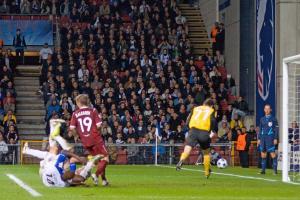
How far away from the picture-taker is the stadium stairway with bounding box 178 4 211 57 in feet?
143

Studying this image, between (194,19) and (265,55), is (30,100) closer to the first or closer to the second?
(265,55)

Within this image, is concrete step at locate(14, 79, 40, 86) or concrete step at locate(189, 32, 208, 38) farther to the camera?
concrete step at locate(189, 32, 208, 38)

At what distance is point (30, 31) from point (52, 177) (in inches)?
945

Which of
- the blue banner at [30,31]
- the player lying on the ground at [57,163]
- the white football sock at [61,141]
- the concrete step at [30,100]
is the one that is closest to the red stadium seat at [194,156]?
the concrete step at [30,100]

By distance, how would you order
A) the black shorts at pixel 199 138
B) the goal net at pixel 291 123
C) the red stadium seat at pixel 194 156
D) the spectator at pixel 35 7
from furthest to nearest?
1. the spectator at pixel 35 7
2. the red stadium seat at pixel 194 156
3. the goal net at pixel 291 123
4. the black shorts at pixel 199 138

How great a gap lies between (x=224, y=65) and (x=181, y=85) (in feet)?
14.4

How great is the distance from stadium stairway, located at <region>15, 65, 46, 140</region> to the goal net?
Answer: 447 inches

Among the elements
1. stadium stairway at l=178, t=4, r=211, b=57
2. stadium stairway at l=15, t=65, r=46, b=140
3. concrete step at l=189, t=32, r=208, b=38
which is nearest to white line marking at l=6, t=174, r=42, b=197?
stadium stairway at l=15, t=65, r=46, b=140

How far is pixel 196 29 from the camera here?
45.1 meters

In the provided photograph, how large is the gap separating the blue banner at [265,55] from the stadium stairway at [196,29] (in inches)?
343

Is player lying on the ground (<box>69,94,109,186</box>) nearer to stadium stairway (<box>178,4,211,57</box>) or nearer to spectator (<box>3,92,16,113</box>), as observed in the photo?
spectator (<box>3,92,16,113</box>)

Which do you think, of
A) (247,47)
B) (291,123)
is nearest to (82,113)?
(291,123)

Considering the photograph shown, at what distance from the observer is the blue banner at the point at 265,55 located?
32.6 meters

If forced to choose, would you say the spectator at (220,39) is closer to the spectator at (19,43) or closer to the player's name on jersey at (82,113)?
the spectator at (19,43)
